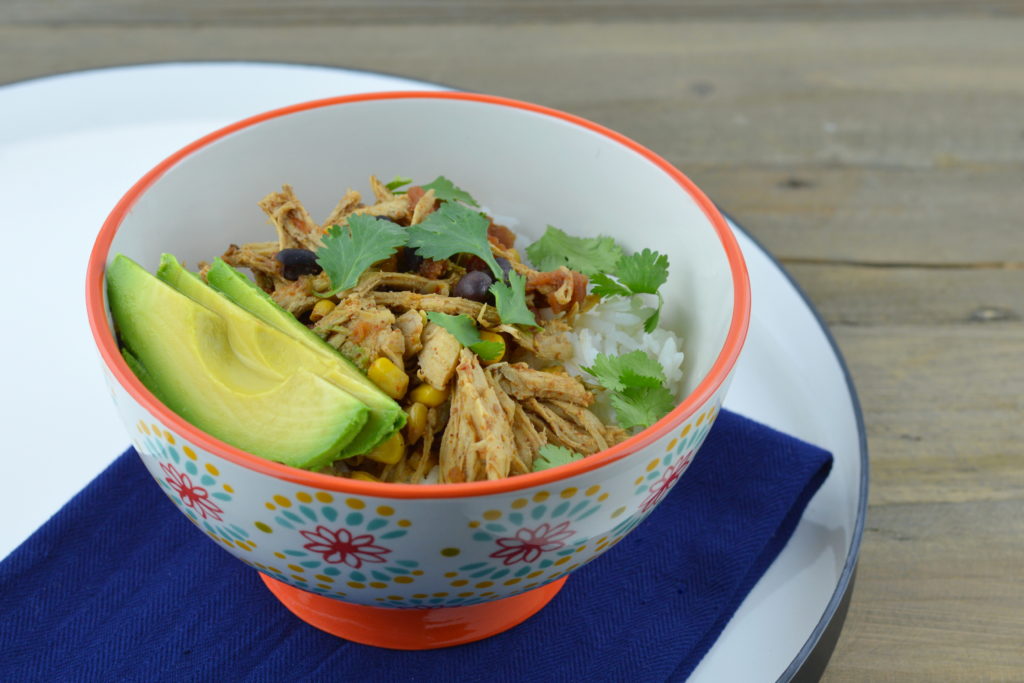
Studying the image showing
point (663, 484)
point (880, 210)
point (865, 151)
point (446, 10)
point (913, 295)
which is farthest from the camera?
point (446, 10)

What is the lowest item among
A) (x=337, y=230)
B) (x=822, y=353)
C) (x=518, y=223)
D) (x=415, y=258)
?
(x=822, y=353)

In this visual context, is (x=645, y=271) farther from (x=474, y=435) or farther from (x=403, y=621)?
(x=403, y=621)

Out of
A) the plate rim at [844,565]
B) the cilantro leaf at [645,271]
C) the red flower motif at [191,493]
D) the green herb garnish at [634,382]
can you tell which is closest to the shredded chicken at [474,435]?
the green herb garnish at [634,382]

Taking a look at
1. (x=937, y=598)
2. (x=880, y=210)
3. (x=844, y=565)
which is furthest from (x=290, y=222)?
(x=880, y=210)

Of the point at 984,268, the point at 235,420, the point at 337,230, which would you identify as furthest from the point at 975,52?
the point at 235,420

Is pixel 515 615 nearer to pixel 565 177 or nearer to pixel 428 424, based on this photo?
pixel 428 424

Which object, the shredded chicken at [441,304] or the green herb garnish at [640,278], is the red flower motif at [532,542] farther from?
the green herb garnish at [640,278]

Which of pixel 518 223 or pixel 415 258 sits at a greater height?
pixel 415 258
